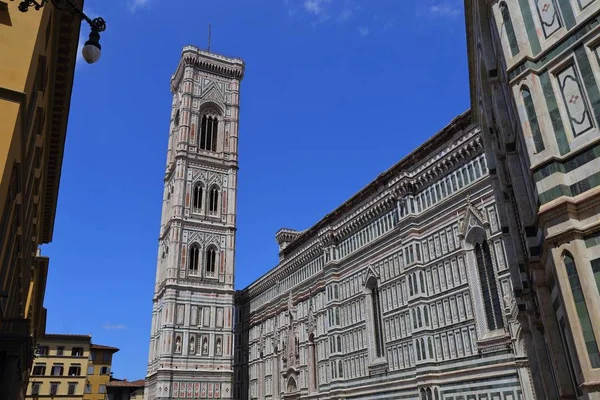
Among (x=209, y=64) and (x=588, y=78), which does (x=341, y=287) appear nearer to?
(x=588, y=78)

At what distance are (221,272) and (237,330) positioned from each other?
7.60m

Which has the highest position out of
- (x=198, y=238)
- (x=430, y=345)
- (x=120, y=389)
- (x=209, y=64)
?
(x=209, y=64)

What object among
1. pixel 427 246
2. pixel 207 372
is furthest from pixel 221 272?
pixel 427 246

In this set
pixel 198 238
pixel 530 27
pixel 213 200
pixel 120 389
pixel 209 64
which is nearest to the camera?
pixel 530 27

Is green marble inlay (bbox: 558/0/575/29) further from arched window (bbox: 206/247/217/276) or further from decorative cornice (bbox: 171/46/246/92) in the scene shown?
decorative cornice (bbox: 171/46/246/92)

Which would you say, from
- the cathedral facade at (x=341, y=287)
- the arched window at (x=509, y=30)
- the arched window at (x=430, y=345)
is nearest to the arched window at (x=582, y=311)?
the arched window at (x=509, y=30)

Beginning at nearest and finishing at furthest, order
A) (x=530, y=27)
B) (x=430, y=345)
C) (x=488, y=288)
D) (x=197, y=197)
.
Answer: (x=530, y=27) < (x=488, y=288) < (x=430, y=345) < (x=197, y=197)

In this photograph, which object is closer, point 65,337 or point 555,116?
point 555,116

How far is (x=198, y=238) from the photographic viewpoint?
51.6 meters

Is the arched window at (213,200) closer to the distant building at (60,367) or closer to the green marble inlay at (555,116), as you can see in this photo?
the distant building at (60,367)

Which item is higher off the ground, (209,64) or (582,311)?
(209,64)

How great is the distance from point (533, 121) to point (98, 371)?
6246 cm

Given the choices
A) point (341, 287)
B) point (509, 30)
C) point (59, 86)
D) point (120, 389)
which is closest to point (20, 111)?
point (59, 86)

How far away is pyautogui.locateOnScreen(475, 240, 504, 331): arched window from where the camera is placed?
79.0 feet
